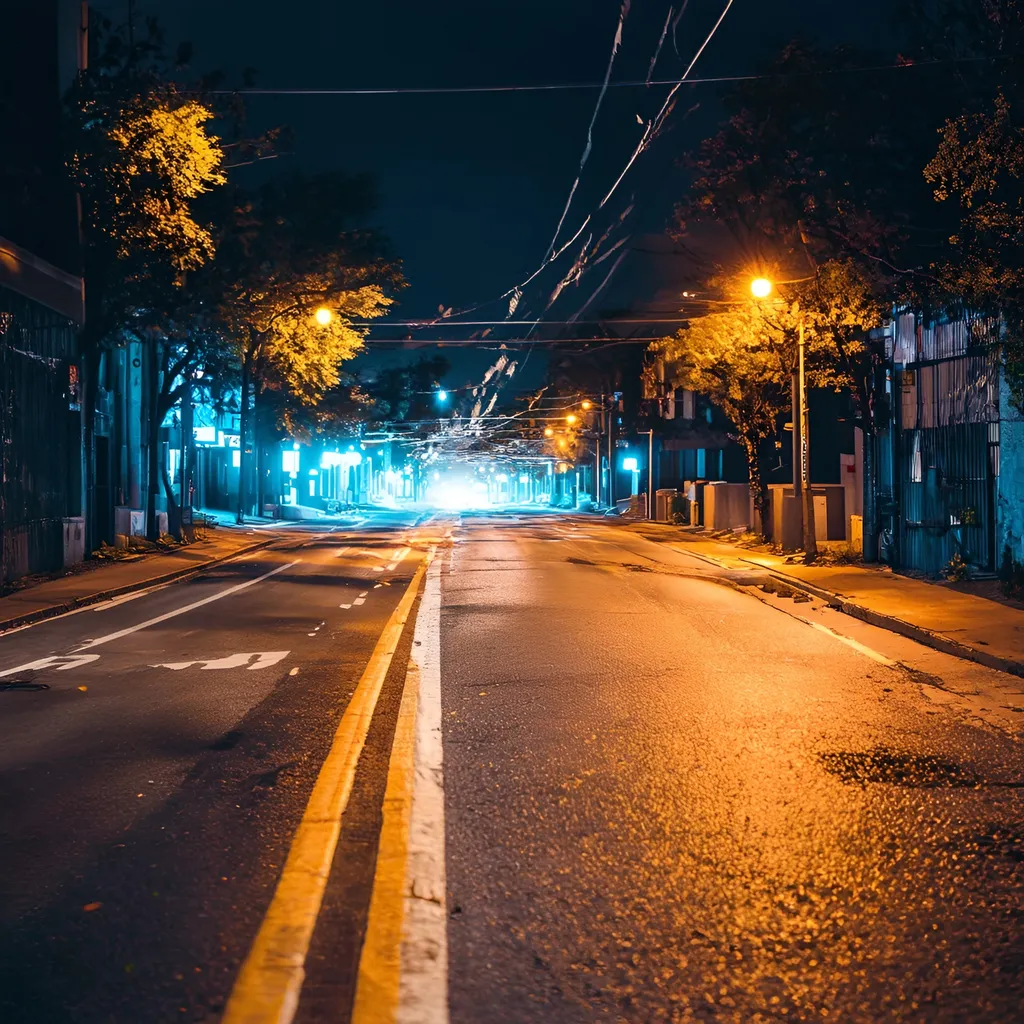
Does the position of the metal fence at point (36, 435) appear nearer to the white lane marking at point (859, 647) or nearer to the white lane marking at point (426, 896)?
the white lane marking at point (859, 647)

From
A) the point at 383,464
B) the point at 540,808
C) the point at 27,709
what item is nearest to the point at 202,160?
the point at 27,709

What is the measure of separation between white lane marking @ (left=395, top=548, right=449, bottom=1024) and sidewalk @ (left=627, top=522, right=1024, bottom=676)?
6.97m

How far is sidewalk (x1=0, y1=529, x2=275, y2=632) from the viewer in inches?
729

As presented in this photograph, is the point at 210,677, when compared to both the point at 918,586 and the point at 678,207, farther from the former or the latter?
the point at 678,207

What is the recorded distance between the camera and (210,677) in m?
11.7

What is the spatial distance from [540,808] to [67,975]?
116 inches

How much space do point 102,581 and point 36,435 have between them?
351 centimetres

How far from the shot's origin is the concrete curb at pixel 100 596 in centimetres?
1727

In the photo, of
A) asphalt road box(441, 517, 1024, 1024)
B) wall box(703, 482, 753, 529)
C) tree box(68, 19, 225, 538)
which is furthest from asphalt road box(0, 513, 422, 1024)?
wall box(703, 482, 753, 529)

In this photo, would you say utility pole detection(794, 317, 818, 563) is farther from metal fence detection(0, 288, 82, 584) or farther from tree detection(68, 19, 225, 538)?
metal fence detection(0, 288, 82, 584)

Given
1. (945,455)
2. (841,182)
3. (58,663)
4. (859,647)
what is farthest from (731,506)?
(58,663)

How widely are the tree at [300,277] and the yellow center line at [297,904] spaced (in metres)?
24.6

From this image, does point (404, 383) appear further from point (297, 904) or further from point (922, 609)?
point (297, 904)

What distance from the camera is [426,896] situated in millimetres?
5199
